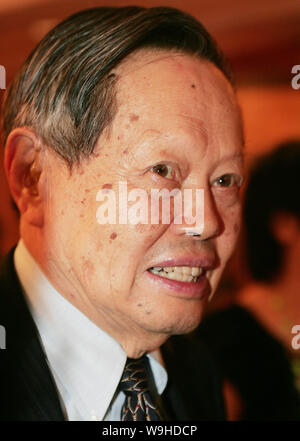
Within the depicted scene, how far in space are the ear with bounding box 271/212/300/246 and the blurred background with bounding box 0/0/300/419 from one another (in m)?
0.02

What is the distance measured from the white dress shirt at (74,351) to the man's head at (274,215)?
0.44 meters

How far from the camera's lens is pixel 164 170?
1.03 meters

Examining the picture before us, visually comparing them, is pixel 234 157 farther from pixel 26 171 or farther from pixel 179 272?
pixel 26 171

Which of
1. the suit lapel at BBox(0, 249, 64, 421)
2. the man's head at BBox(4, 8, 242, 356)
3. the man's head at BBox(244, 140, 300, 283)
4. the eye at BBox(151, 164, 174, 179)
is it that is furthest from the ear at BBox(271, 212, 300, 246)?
the suit lapel at BBox(0, 249, 64, 421)

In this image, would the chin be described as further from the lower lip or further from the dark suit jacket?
the dark suit jacket

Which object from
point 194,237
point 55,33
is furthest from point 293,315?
point 55,33

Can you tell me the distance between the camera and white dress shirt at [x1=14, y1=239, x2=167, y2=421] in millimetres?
1059

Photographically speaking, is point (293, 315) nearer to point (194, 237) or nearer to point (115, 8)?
point (194, 237)

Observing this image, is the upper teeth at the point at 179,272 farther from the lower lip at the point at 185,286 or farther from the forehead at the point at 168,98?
the forehead at the point at 168,98

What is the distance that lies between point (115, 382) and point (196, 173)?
17.6 inches

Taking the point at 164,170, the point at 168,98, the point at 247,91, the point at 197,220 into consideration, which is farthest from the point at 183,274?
the point at 247,91

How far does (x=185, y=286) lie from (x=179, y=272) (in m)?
0.03

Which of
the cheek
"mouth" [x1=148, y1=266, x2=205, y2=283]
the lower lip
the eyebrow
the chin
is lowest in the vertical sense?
the chin

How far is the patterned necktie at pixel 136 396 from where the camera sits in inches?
42.1
